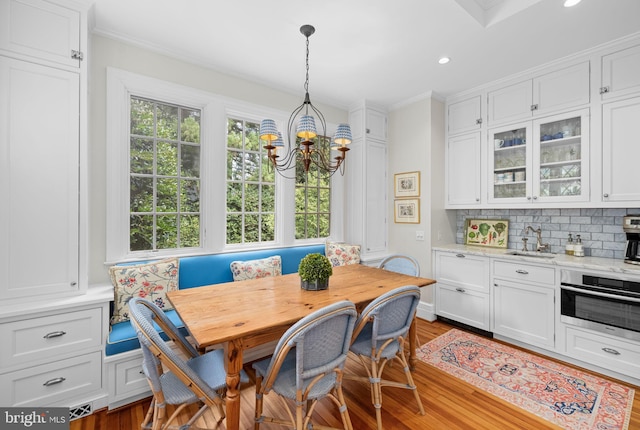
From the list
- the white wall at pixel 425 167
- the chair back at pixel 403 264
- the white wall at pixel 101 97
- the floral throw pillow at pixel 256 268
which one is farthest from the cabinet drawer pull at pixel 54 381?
the white wall at pixel 425 167

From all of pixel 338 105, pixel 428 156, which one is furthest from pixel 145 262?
pixel 428 156

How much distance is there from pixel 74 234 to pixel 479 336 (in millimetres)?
3931

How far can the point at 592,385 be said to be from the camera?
2.29 metres

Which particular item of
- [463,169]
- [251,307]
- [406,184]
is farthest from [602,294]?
[251,307]

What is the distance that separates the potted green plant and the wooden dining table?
47mm

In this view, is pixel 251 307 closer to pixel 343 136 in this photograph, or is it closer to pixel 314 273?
pixel 314 273

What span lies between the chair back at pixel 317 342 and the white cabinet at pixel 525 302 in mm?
2338

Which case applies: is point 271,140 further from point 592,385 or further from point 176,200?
point 592,385

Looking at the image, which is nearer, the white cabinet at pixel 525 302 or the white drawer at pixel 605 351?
the white drawer at pixel 605 351

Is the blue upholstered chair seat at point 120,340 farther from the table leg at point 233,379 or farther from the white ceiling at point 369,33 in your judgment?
the white ceiling at point 369,33

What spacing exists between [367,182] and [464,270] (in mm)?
1641

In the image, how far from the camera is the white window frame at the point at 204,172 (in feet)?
8.05

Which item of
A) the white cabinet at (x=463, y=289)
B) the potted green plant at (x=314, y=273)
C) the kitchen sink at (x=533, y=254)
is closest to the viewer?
the potted green plant at (x=314, y=273)

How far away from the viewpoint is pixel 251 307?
68.9 inches
